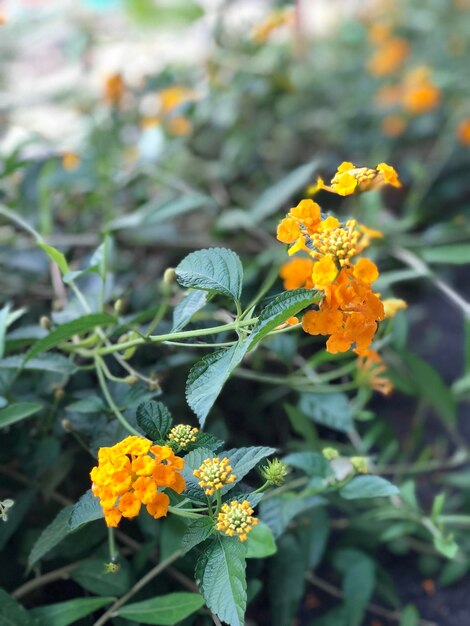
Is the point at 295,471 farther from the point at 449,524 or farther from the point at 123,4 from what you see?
the point at 123,4

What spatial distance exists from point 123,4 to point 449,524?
156 cm

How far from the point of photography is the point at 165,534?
794mm

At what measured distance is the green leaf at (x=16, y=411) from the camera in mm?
710

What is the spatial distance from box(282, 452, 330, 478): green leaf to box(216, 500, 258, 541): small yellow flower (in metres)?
0.22

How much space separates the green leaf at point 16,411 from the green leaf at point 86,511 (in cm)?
14

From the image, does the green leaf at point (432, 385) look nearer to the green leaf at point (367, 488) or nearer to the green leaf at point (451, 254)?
the green leaf at point (451, 254)

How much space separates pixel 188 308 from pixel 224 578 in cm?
26

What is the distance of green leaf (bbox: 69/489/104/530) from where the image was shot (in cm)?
58

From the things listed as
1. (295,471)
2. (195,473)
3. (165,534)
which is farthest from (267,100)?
(195,473)

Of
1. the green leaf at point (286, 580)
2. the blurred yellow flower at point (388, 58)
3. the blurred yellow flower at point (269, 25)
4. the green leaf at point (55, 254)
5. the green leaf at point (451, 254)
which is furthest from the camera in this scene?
the blurred yellow flower at point (388, 58)

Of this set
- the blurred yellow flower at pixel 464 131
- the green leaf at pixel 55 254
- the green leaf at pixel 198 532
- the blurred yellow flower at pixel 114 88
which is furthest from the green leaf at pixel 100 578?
the blurred yellow flower at pixel 464 131

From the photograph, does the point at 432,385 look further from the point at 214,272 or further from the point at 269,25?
the point at 269,25

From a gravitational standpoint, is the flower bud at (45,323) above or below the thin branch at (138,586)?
above

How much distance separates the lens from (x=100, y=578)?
2.53 ft
